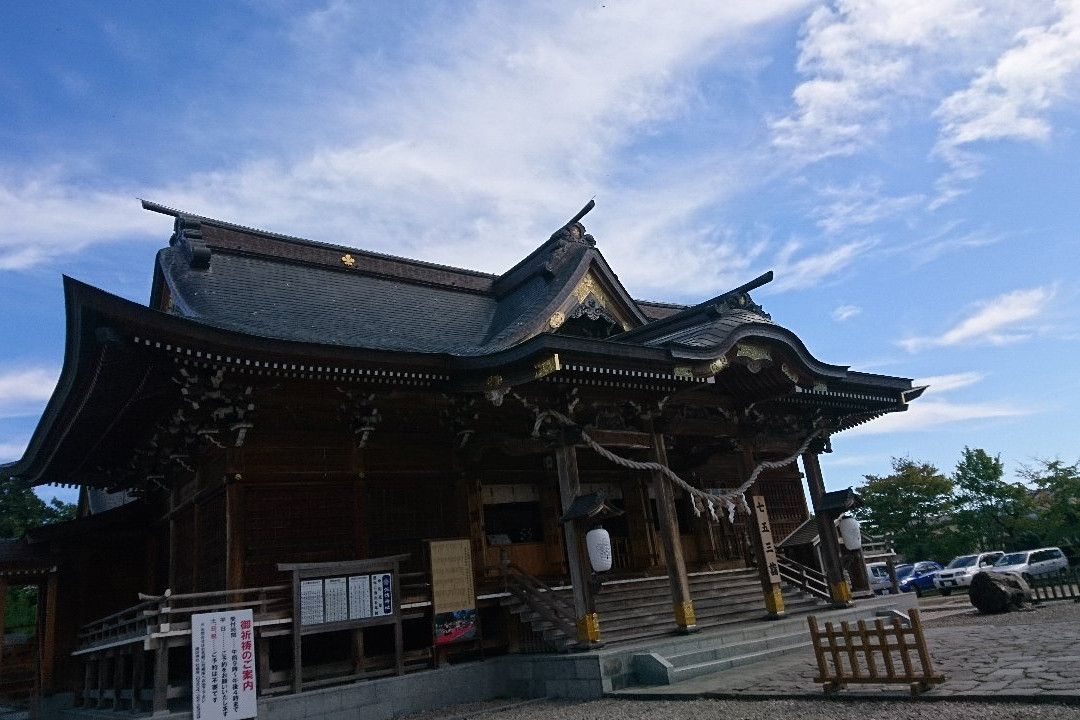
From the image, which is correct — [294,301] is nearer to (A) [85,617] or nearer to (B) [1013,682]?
(A) [85,617]

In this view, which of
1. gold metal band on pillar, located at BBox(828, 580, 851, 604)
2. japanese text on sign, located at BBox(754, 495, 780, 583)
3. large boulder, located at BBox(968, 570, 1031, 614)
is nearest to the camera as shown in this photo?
japanese text on sign, located at BBox(754, 495, 780, 583)

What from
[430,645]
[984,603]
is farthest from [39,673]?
[984,603]

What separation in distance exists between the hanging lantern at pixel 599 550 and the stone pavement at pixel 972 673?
5.87 ft

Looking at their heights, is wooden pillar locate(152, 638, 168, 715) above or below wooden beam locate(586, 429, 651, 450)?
below

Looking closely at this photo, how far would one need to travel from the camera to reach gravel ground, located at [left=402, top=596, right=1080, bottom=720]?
6062 mm

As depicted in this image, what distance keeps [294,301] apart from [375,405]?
3862mm

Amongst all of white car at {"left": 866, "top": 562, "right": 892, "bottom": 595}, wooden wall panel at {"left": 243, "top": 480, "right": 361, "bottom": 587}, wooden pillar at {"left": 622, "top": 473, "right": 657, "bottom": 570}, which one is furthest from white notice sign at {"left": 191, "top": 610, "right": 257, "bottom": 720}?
white car at {"left": 866, "top": 562, "right": 892, "bottom": 595}

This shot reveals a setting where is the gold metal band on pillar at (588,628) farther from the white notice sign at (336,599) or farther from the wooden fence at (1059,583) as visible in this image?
the wooden fence at (1059,583)

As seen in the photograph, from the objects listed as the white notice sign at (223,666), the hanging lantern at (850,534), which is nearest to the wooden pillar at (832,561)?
the hanging lantern at (850,534)

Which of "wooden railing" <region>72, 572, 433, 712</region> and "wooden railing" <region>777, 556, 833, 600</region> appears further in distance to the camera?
"wooden railing" <region>777, 556, 833, 600</region>

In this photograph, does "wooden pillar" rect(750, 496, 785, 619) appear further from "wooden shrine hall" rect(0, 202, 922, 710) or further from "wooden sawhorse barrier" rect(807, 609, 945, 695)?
"wooden sawhorse barrier" rect(807, 609, 945, 695)

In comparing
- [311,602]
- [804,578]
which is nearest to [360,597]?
[311,602]

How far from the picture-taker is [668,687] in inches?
376

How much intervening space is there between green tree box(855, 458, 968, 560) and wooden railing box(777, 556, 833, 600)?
71.5 feet
